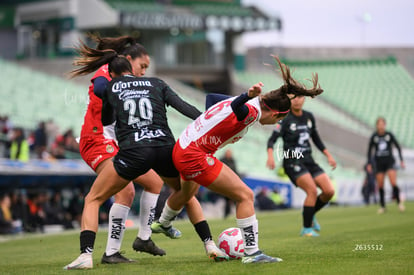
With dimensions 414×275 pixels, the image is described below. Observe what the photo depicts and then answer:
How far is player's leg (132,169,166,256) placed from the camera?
357 inches

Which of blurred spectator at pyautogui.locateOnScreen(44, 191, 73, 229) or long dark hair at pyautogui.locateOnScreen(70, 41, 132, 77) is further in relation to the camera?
blurred spectator at pyautogui.locateOnScreen(44, 191, 73, 229)

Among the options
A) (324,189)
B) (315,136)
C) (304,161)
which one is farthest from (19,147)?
(324,189)

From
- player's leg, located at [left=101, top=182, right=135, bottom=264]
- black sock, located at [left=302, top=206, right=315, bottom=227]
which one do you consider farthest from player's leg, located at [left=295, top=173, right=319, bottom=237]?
player's leg, located at [left=101, top=182, right=135, bottom=264]

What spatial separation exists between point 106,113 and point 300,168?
476 centimetres

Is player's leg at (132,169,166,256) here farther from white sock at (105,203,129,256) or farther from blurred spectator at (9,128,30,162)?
blurred spectator at (9,128,30,162)

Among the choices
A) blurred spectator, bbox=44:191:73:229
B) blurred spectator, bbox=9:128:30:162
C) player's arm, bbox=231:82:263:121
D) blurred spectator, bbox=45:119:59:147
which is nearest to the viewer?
player's arm, bbox=231:82:263:121

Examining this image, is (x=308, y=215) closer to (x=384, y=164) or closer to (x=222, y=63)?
(x=384, y=164)

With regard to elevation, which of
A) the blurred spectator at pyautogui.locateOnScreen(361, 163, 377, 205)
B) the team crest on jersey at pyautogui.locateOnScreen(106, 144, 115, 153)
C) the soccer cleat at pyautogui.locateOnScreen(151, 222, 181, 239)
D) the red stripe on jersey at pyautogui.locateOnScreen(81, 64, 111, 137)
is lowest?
the blurred spectator at pyautogui.locateOnScreen(361, 163, 377, 205)

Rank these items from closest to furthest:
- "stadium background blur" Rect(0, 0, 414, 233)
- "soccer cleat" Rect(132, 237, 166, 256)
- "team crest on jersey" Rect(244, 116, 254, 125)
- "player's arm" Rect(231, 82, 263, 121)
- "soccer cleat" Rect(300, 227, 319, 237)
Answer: "player's arm" Rect(231, 82, 263, 121), "team crest on jersey" Rect(244, 116, 254, 125), "soccer cleat" Rect(132, 237, 166, 256), "soccer cleat" Rect(300, 227, 319, 237), "stadium background blur" Rect(0, 0, 414, 233)

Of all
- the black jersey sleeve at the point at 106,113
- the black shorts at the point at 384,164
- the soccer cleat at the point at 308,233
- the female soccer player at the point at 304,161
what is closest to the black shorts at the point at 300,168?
the female soccer player at the point at 304,161

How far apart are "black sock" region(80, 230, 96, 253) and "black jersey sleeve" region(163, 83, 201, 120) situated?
1.53m

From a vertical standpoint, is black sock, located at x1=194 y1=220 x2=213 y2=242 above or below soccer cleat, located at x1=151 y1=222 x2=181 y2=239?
above

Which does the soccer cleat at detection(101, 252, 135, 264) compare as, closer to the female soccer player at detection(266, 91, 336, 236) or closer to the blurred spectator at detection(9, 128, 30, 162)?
the female soccer player at detection(266, 91, 336, 236)

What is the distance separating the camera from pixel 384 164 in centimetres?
1917
